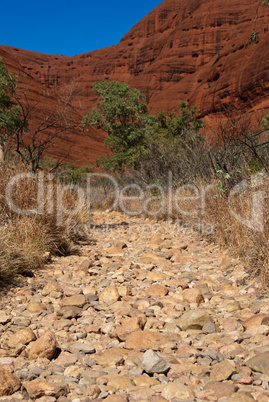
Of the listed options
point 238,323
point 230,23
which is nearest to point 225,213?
point 238,323

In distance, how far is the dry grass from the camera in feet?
13.0

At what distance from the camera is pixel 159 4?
289 feet

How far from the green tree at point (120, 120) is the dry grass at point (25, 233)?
37.2ft

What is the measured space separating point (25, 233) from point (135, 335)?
2662 mm

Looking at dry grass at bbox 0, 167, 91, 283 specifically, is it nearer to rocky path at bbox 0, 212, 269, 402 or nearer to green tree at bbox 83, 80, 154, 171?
rocky path at bbox 0, 212, 269, 402

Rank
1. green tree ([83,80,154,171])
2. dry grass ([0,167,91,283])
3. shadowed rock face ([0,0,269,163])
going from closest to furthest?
dry grass ([0,167,91,283])
green tree ([83,80,154,171])
shadowed rock face ([0,0,269,163])

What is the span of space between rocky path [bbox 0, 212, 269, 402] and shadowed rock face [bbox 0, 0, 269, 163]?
91.8 feet

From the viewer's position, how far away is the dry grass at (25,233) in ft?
13.0

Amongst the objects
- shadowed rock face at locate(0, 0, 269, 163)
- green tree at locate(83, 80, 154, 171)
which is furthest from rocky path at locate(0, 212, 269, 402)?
shadowed rock face at locate(0, 0, 269, 163)

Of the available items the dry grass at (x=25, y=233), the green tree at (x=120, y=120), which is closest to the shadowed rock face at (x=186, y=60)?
the green tree at (x=120, y=120)

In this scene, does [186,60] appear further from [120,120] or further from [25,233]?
[25,233]

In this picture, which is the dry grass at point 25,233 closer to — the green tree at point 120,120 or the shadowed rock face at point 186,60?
the green tree at point 120,120

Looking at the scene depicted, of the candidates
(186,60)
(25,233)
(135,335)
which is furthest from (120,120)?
(186,60)

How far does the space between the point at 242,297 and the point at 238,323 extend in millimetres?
646
